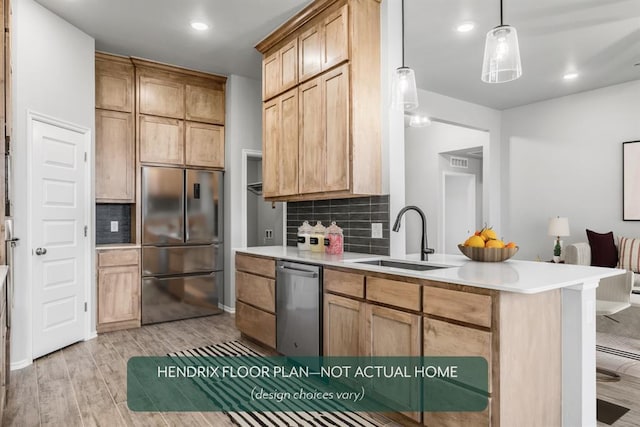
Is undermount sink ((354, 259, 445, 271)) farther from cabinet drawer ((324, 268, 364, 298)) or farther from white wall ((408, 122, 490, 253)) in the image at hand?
white wall ((408, 122, 490, 253))

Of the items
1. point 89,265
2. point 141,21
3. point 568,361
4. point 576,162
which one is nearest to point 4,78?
point 141,21

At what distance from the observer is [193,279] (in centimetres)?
461

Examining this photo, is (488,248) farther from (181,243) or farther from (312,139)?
(181,243)

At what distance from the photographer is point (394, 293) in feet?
7.09

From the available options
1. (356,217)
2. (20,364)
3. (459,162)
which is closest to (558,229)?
(459,162)

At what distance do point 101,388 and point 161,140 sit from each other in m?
2.75

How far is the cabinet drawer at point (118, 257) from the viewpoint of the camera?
4090 millimetres

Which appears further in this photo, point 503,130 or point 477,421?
point 503,130

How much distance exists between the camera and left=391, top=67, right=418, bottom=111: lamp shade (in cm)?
249

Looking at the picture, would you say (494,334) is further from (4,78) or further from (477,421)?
(4,78)

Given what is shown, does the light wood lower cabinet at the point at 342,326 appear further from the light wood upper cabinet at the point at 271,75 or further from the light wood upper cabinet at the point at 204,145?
the light wood upper cabinet at the point at 204,145

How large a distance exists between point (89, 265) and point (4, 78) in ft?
6.70

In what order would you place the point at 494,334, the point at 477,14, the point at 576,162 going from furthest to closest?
the point at 576,162
the point at 477,14
the point at 494,334

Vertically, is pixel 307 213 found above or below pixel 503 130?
below
